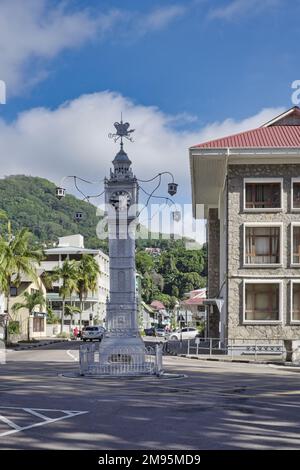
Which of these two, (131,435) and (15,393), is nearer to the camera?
(131,435)

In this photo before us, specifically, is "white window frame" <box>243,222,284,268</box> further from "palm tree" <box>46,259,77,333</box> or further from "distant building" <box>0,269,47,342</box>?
"palm tree" <box>46,259,77,333</box>

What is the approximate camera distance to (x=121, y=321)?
84.0 feet

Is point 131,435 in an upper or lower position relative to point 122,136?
lower

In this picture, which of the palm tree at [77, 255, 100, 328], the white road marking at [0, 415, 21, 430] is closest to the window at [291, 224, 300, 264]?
the white road marking at [0, 415, 21, 430]

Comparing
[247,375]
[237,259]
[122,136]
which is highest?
[122,136]

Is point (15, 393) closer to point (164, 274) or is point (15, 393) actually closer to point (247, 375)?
point (247, 375)

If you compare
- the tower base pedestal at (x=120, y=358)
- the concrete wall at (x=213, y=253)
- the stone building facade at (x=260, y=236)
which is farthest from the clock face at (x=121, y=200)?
the concrete wall at (x=213, y=253)

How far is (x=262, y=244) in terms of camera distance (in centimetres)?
4084

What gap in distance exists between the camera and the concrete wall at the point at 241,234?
40031 mm

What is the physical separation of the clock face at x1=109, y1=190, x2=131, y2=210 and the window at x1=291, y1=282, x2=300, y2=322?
1678 centimetres

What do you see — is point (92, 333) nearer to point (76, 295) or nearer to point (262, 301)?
point (262, 301)

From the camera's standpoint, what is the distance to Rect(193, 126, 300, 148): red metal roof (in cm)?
4028

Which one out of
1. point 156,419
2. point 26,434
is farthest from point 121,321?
point 26,434
